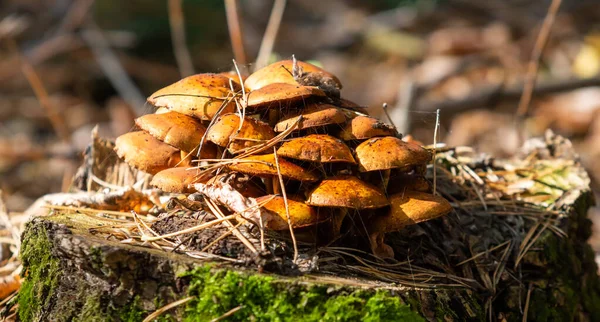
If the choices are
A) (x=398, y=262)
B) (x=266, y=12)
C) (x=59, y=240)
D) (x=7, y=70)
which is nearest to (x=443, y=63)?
(x=266, y=12)

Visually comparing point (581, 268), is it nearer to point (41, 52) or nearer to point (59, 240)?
point (59, 240)

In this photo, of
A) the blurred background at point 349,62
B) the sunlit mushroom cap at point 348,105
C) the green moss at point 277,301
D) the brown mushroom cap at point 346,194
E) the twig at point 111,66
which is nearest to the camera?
the green moss at point 277,301

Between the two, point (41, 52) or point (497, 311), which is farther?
point (41, 52)

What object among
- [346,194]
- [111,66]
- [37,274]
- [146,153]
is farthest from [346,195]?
[111,66]

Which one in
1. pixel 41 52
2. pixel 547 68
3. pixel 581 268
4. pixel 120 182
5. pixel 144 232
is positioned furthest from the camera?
pixel 547 68

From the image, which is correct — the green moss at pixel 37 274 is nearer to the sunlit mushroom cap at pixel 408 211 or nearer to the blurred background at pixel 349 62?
the sunlit mushroom cap at pixel 408 211

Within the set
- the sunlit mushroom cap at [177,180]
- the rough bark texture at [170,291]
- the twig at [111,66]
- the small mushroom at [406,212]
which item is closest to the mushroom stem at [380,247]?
the small mushroom at [406,212]

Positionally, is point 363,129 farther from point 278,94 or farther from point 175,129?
point 175,129
